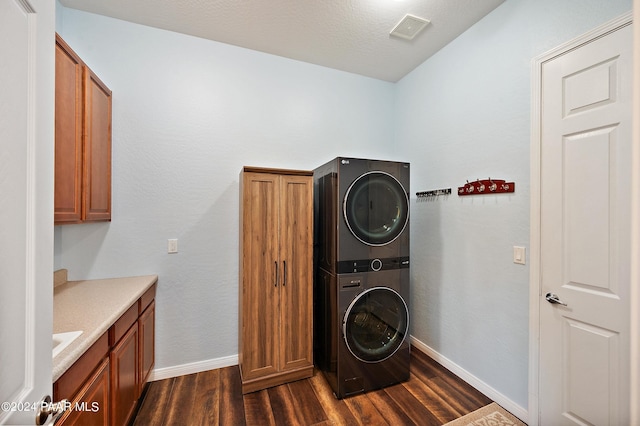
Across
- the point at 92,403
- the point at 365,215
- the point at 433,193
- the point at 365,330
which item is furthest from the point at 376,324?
the point at 92,403

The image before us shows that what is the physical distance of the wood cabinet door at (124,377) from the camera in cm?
147

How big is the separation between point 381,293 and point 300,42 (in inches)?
92.5

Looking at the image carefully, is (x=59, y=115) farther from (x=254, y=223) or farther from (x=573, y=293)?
(x=573, y=293)

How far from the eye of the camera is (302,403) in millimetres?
1981

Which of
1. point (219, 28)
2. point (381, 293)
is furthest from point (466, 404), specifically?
point (219, 28)

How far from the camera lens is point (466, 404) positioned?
1.97m

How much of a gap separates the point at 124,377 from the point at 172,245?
1013 millimetres

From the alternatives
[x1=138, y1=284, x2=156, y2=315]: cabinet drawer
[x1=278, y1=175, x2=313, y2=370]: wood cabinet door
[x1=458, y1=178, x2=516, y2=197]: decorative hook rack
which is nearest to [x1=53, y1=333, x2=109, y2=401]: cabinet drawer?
[x1=138, y1=284, x2=156, y2=315]: cabinet drawer

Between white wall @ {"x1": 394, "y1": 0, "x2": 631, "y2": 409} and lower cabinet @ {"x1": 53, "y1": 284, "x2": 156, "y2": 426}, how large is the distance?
97.8 inches

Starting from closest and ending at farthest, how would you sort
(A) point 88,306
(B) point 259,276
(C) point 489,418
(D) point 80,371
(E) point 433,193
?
(D) point 80,371 < (A) point 88,306 < (C) point 489,418 < (B) point 259,276 < (E) point 433,193

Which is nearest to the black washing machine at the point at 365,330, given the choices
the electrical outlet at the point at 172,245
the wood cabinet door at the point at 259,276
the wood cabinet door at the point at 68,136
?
the wood cabinet door at the point at 259,276

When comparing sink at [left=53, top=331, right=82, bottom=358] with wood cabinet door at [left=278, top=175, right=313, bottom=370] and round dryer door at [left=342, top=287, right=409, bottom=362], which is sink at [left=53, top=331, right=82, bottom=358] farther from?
round dryer door at [left=342, top=287, right=409, bottom=362]

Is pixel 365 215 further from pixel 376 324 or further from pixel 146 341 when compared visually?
pixel 146 341

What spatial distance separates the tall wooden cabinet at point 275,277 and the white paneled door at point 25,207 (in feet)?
4.36
